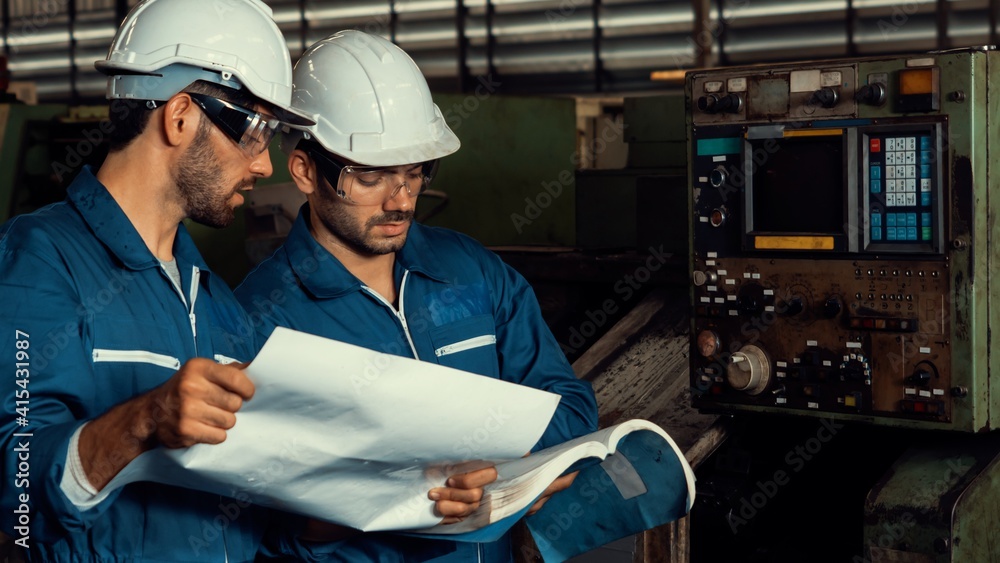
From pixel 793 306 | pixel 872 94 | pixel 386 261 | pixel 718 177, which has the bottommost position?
pixel 793 306

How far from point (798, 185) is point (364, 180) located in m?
0.73

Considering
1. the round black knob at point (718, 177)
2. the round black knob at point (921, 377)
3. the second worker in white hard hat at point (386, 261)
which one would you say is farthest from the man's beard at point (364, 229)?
the round black knob at point (921, 377)

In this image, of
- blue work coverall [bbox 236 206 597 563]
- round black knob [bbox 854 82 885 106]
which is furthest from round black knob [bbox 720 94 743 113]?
blue work coverall [bbox 236 206 597 563]

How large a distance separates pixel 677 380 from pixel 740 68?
0.65m

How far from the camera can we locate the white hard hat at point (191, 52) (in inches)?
45.6

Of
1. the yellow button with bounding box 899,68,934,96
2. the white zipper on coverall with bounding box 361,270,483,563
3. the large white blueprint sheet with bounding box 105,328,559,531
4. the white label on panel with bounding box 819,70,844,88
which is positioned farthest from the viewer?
the white label on panel with bounding box 819,70,844,88

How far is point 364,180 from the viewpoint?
151 centimetres

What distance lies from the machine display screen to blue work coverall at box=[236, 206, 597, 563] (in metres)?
0.47

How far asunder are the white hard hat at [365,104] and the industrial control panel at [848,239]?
54 centimetres

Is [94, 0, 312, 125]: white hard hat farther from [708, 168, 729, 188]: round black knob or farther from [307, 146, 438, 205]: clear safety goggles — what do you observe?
[708, 168, 729, 188]: round black knob

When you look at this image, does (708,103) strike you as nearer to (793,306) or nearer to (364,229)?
(793,306)

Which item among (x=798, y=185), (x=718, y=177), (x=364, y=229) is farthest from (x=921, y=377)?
(x=364, y=229)

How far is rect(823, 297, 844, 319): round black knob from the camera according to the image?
1.71 m

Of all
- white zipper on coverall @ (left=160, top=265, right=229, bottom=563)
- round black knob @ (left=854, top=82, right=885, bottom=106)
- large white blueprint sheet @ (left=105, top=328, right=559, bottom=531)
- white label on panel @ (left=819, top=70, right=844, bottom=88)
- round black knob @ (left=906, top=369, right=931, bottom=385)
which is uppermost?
white label on panel @ (left=819, top=70, right=844, bottom=88)
